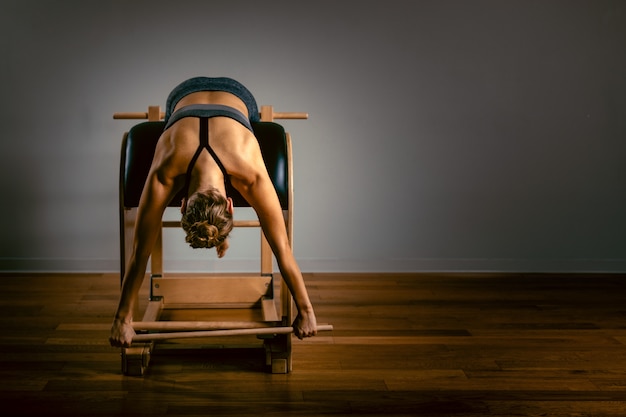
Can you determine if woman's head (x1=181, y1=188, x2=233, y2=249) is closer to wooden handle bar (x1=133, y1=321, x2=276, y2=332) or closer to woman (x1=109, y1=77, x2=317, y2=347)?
woman (x1=109, y1=77, x2=317, y2=347)

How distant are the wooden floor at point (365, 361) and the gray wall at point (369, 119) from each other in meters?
0.52

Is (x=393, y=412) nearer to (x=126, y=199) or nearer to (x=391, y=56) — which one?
(x=126, y=199)

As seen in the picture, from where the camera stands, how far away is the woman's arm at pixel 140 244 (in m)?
2.43

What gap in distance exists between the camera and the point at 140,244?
2443 mm

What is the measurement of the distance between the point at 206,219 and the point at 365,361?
1.06 m

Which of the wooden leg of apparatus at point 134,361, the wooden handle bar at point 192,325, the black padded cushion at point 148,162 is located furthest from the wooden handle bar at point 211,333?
the black padded cushion at point 148,162

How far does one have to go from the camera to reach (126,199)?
2.67 metres

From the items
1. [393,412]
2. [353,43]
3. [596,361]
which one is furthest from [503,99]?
[393,412]

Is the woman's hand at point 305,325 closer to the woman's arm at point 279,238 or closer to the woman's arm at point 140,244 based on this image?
the woman's arm at point 279,238

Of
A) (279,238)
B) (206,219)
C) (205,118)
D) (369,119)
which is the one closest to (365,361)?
(279,238)

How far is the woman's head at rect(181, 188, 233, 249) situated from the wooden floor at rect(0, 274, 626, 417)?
0.64 m

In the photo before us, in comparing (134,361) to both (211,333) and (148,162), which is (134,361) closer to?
(211,333)

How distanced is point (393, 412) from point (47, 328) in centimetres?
185

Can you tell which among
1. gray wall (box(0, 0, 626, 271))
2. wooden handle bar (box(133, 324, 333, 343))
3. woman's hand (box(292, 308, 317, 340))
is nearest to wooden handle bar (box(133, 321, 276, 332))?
wooden handle bar (box(133, 324, 333, 343))
